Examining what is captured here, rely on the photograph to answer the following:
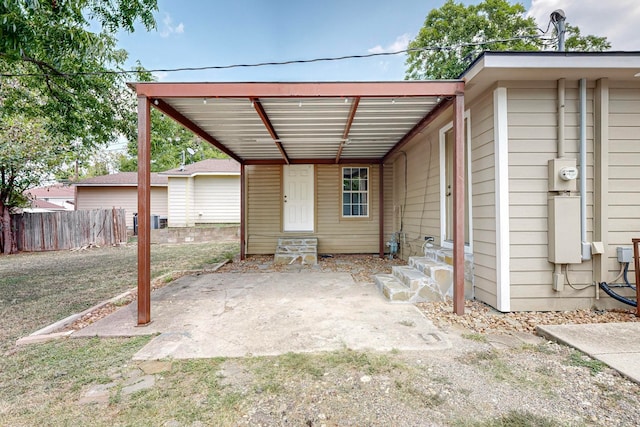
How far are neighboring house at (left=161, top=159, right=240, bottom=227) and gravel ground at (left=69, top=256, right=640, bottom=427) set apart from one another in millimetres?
11413

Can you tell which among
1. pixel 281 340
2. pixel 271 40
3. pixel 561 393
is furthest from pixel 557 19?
pixel 271 40

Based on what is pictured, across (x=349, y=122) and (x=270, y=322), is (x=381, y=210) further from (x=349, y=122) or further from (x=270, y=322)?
(x=270, y=322)

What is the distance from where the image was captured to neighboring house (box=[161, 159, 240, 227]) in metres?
12.5

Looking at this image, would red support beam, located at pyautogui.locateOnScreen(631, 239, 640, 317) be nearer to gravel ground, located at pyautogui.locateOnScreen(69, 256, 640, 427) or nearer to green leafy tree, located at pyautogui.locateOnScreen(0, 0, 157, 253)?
gravel ground, located at pyautogui.locateOnScreen(69, 256, 640, 427)

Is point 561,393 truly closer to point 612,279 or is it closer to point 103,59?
point 612,279

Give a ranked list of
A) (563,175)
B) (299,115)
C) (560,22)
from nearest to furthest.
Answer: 1. (563,175)
2. (560,22)
3. (299,115)

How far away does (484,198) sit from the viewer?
3430 millimetres

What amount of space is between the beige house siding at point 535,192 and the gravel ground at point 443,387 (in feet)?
2.74

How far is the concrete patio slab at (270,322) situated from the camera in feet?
7.83

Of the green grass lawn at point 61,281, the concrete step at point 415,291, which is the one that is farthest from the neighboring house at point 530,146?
the green grass lawn at point 61,281

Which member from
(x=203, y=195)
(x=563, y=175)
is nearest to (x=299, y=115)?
(x=563, y=175)

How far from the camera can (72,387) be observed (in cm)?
185

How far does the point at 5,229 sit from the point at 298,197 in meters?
8.67

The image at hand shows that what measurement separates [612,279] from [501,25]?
15425mm
